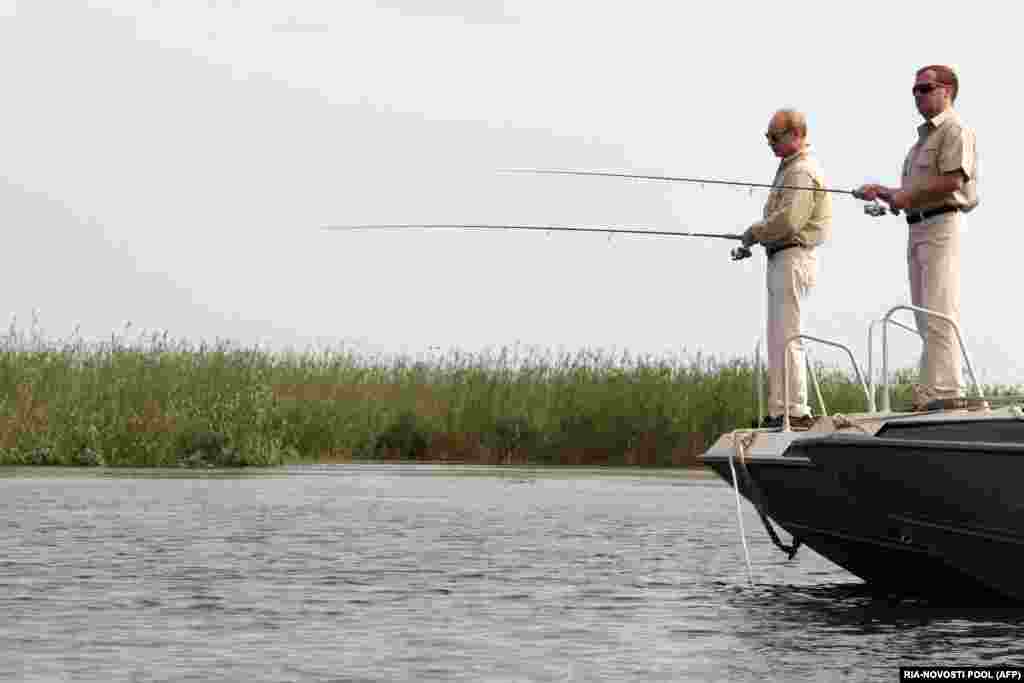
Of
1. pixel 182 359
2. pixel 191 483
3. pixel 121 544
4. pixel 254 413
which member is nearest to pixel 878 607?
pixel 121 544

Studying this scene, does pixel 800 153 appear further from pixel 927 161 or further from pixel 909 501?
pixel 909 501

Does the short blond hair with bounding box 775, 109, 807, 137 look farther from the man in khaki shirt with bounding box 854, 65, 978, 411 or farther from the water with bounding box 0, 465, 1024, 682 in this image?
the water with bounding box 0, 465, 1024, 682

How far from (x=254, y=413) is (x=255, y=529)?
32.1ft

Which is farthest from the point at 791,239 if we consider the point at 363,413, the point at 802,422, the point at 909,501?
the point at 363,413

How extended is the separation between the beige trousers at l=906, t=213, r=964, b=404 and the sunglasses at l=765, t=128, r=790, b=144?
103 cm

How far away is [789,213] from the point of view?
1088cm

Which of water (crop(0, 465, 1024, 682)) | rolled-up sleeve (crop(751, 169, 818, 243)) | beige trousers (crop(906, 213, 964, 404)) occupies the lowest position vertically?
water (crop(0, 465, 1024, 682))

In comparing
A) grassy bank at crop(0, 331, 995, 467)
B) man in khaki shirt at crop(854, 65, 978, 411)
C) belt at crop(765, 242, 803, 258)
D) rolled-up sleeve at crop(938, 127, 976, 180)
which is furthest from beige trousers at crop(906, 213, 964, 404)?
grassy bank at crop(0, 331, 995, 467)

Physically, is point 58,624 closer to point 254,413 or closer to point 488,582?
point 488,582

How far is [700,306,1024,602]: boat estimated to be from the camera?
9.15 m

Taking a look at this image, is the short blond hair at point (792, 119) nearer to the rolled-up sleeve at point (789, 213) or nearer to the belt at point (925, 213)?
the rolled-up sleeve at point (789, 213)

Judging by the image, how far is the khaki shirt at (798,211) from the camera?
35.8 feet

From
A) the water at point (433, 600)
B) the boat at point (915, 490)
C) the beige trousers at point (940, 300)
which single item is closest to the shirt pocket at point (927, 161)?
the beige trousers at point (940, 300)

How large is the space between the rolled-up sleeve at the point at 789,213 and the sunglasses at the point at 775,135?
0.65ft
